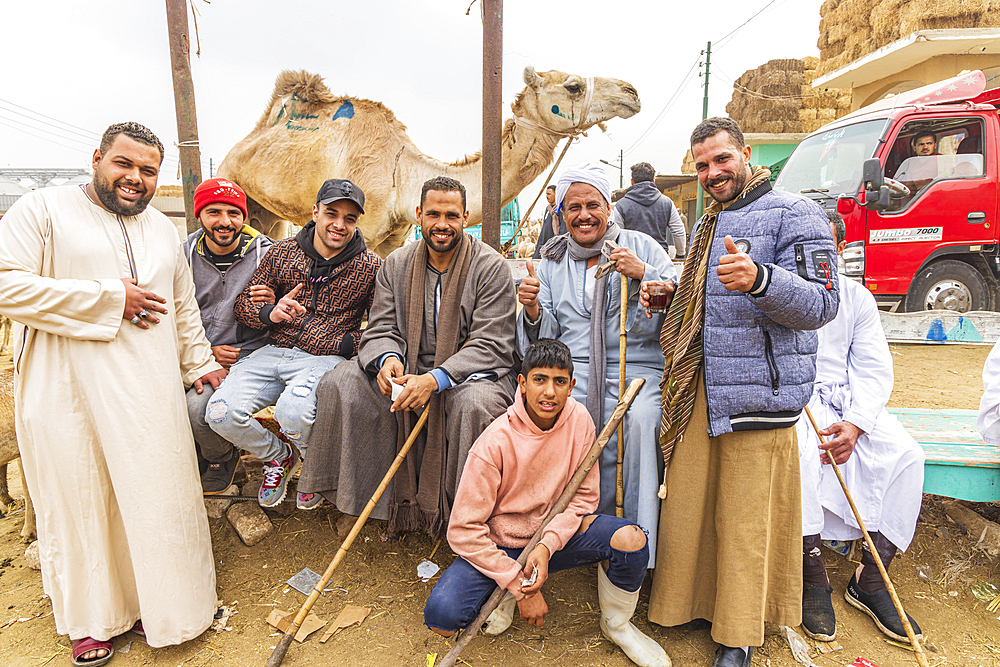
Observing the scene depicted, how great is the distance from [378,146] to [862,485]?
5166mm

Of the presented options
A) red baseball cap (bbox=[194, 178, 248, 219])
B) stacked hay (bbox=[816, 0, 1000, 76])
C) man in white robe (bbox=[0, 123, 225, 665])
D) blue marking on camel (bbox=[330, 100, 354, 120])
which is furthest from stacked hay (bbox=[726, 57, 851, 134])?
man in white robe (bbox=[0, 123, 225, 665])

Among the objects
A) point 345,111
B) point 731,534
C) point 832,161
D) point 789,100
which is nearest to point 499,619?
point 731,534

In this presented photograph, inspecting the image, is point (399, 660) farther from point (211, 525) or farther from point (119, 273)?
point (119, 273)

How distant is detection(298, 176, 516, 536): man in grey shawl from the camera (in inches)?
114

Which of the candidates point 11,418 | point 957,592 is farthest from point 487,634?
point 11,418

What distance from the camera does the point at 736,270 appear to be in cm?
195

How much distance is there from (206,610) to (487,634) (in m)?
1.30

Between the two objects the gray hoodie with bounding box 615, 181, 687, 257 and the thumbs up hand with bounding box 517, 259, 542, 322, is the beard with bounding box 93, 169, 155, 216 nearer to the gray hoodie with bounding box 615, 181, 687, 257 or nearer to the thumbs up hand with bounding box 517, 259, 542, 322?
the thumbs up hand with bounding box 517, 259, 542, 322

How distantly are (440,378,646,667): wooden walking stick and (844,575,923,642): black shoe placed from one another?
1538 mm

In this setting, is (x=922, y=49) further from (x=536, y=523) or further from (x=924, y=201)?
(x=536, y=523)

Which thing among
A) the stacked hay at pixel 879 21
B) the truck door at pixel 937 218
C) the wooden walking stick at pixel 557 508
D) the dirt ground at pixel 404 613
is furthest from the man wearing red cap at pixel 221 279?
the stacked hay at pixel 879 21

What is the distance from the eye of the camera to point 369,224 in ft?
19.2

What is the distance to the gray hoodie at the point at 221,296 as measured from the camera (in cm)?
341

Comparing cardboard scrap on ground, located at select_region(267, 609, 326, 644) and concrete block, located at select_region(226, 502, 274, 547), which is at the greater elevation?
concrete block, located at select_region(226, 502, 274, 547)
